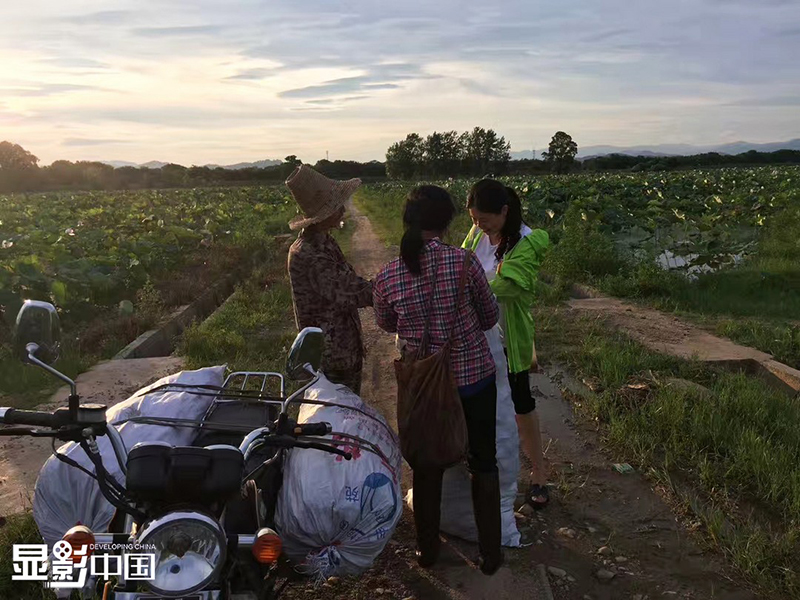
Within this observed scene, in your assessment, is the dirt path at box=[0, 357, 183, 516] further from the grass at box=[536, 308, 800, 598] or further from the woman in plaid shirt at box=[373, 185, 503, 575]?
the grass at box=[536, 308, 800, 598]

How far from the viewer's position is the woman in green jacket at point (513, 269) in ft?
9.92

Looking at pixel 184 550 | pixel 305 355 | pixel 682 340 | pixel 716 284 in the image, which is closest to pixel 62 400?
pixel 305 355

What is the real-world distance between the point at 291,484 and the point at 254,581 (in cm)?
45

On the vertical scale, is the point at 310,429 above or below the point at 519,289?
below

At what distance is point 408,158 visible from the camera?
68.7 m

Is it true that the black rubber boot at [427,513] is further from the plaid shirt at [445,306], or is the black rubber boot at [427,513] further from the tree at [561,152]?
the tree at [561,152]

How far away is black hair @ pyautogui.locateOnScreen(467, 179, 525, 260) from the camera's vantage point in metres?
2.99

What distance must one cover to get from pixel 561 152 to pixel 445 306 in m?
59.3

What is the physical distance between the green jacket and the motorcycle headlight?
195 cm

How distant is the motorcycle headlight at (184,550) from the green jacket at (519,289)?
1955 mm

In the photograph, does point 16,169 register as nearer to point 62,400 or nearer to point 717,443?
point 62,400

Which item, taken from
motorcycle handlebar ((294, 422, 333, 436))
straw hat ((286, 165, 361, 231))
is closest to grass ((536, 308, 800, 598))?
motorcycle handlebar ((294, 422, 333, 436))

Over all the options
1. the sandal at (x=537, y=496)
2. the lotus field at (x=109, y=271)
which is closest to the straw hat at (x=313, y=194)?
the sandal at (x=537, y=496)

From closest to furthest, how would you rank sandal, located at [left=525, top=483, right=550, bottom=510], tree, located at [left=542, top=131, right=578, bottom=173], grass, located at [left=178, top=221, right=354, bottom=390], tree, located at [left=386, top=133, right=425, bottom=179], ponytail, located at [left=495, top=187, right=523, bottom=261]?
1. ponytail, located at [left=495, top=187, right=523, bottom=261]
2. sandal, located at [left=525, top=483, right=550, bottom=510]
3. grass, located at [left=178, top=221, right=354, bottom=390]
4. tree, located at [left=542, top=131, right=578, bottom=173]
5. tree, located at [left=386, top=133, right=425, bottom=179]
